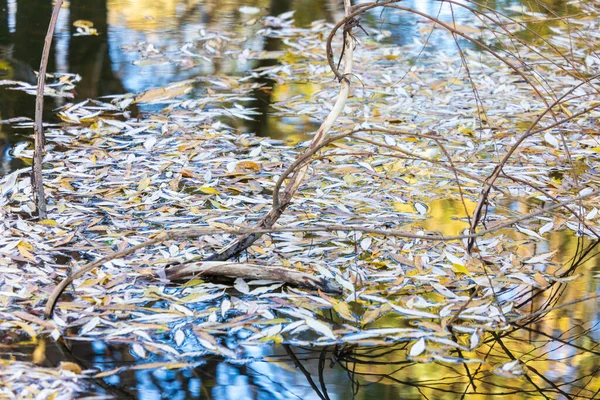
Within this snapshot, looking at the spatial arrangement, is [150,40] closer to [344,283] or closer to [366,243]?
[366,243]

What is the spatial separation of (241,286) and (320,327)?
0.95ft

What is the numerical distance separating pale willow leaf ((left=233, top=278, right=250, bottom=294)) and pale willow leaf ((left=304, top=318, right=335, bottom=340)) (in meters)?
0.21

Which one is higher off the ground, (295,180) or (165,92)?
(295,180)

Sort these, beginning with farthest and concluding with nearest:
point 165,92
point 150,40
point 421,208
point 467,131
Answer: point 150,40 < point 165,92 < point 467,131 < point 421,208

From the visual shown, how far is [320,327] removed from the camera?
2.00 meters

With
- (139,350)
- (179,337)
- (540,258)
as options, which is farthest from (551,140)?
(139,350)

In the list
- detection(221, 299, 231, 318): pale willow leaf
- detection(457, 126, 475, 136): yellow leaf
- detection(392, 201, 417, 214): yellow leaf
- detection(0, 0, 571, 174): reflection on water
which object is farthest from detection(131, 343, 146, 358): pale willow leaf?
detection(457, 126, 475, 136): yellow leaf

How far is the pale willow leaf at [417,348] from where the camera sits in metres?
1.92

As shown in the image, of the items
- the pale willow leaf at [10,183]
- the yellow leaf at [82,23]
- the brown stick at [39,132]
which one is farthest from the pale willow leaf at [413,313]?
the yellow leaf at [82,23]

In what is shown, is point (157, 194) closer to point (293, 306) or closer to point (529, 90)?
point (293, 306)

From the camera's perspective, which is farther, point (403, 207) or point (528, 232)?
point (403, 207)

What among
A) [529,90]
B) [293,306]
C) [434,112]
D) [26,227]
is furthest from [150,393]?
[529,90]

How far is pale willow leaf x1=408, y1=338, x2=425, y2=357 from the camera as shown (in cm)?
192

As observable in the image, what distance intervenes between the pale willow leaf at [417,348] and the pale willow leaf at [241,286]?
0.48 meters
